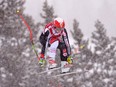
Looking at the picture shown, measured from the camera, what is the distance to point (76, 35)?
40.2m

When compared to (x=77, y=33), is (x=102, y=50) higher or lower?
lower

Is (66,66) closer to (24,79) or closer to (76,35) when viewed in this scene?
(24,79)

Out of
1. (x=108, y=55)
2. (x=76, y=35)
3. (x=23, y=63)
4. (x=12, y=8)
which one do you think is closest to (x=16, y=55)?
(x=23, y=63)

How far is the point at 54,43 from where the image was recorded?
1342 cm

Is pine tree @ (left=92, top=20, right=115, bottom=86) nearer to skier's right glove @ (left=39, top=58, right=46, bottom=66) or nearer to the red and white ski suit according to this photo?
the red and white ski suit

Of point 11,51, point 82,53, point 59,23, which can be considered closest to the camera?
point 59,23

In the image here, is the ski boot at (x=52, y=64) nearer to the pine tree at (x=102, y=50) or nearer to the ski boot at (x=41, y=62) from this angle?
the ski boot at (x=41, y=62)

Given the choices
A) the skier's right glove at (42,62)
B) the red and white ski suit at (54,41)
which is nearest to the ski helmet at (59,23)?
the red and white ski suit at (54,41)

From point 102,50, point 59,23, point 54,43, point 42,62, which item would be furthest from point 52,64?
point 102,50

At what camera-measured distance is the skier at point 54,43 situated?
1295 cm

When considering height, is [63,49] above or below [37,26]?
below

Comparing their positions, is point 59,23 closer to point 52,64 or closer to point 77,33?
point 52,64

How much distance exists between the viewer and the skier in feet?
42.5

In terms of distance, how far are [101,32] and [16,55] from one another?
45.4 ft
